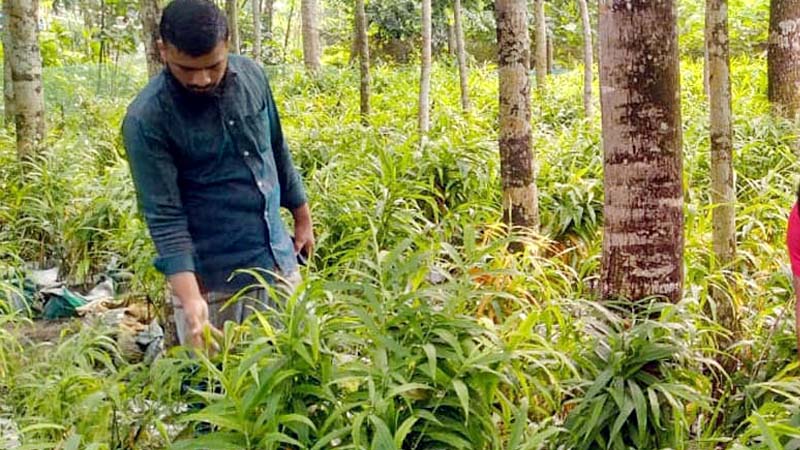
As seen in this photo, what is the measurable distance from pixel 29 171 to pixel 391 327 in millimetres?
4248

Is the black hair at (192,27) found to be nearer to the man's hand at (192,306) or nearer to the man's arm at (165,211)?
the man's arm at (165,211)

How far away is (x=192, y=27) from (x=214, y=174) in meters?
0.47

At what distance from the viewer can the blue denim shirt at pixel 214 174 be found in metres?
2.16

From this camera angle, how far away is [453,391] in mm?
2012

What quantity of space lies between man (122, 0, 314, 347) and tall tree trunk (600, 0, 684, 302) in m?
0.99

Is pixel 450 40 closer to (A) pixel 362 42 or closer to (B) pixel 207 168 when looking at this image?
(A) pixel 362 42

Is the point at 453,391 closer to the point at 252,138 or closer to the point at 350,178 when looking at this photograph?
Result: the point at 252,138

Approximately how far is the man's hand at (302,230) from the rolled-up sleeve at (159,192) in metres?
0.52

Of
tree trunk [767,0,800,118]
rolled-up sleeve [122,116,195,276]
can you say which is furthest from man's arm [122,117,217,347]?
tree trunk [767,0,800,118]

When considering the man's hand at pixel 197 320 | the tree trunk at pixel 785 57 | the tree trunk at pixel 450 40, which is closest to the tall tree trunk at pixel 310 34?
the tree trunk at pixel 450 40

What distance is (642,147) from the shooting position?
2.26m

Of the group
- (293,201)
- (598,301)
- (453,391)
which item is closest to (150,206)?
(293,201)

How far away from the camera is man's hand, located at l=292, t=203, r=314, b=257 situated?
2.66m

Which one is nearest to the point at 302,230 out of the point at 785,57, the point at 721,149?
the point at 721,149
